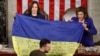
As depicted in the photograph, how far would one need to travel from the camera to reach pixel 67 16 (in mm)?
15250

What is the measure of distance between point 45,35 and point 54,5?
182 cm

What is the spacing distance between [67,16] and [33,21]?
1804 millimetres

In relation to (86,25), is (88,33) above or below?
below

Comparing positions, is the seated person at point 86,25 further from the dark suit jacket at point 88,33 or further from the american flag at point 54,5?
the american flag at point 54,5

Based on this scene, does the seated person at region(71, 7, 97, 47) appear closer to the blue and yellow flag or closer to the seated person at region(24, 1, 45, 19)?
the blue and yellow flag

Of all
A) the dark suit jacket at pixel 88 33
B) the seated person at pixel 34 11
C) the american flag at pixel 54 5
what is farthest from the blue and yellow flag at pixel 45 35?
the american flag at pixel 54 5

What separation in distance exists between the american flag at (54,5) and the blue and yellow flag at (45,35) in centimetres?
158

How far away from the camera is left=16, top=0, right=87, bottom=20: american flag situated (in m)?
15.3

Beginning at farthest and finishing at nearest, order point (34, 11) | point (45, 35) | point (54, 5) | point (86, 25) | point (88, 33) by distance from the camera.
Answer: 1. point (54, 5)
2. point (88, 33)
3. point (86, 25)
4. point (34, 11)
5. point (45, 35)

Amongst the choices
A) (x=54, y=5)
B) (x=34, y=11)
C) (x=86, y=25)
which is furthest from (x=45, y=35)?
(x=54, y=5)

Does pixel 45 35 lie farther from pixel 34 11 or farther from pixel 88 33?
pixel 88 33

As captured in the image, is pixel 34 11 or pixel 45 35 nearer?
pixel 45 35

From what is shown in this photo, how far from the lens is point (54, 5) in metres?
15.4

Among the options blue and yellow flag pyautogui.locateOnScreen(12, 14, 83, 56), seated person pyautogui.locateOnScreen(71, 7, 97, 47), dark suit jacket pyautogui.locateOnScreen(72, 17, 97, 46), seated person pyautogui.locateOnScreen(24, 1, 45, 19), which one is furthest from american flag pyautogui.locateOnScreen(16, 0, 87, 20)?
blue and yellow flag pyautogui.locateOnScreen(12, 14, 83, 56)
